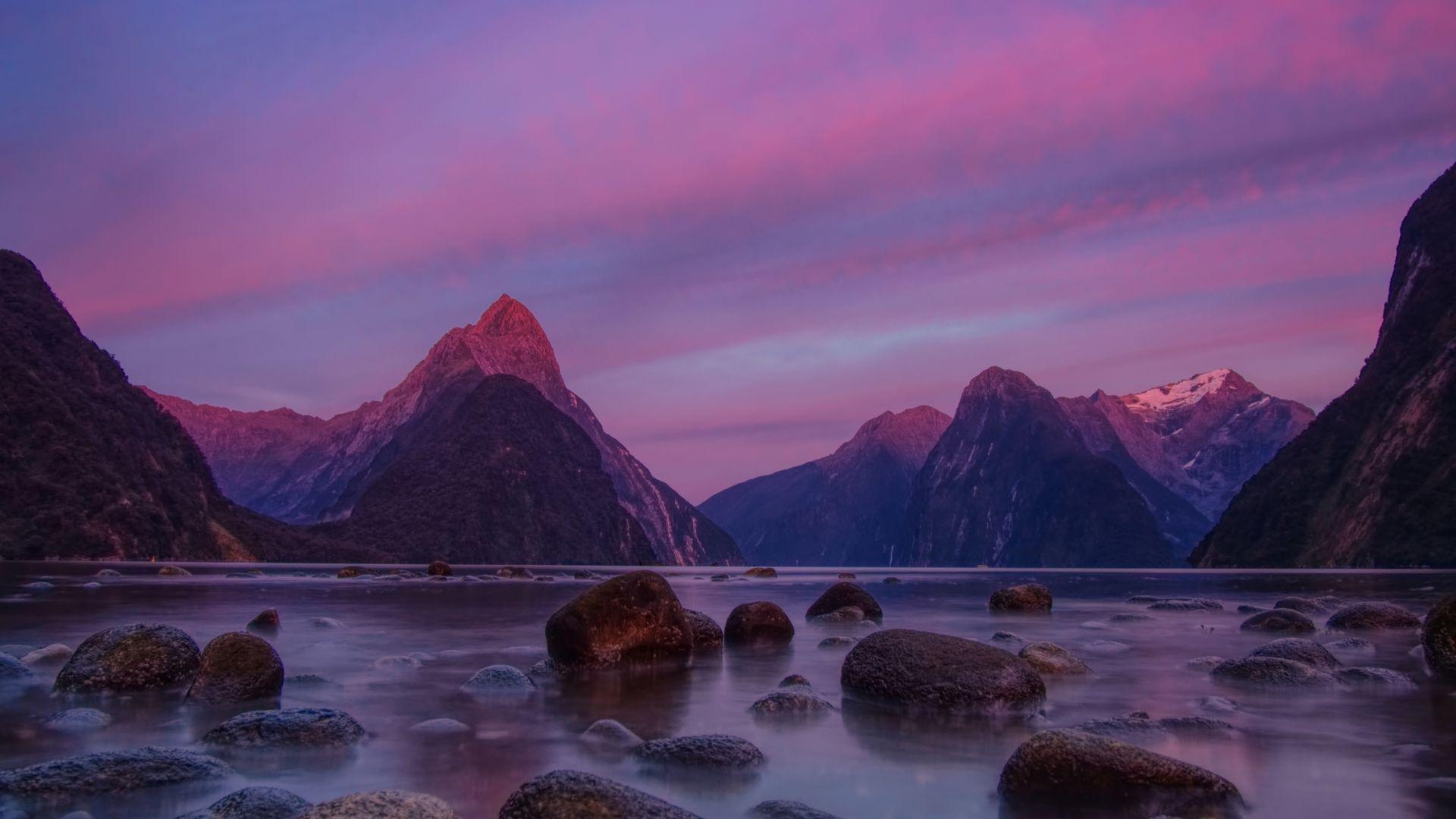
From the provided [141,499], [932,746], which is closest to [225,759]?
[932,746]

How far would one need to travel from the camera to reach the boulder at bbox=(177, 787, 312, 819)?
7375mm

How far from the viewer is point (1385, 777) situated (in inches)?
375

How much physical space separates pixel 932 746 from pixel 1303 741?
4.49 m

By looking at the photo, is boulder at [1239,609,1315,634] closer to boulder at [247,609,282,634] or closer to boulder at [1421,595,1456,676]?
boulder at [1421,595,1456,676]

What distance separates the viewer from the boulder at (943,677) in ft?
44.4

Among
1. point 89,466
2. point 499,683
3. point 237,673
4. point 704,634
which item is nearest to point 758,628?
point 704,634

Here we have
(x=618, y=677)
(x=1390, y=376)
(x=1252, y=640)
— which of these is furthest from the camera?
(x=1390, y=376)

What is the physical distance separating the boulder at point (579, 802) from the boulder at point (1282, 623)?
81.1 feet

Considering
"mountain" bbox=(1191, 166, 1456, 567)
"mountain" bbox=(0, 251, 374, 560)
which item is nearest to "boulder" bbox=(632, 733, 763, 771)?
"mountain" bbox=(0, 251, 374, 560)

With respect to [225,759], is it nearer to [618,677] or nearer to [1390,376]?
[618,677]

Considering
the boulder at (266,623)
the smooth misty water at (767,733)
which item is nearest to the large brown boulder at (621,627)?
the smooth misty water at (767,733)

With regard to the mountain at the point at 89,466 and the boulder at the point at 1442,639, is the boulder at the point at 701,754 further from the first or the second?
the mountain at the point at 89,466

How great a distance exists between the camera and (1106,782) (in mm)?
8680

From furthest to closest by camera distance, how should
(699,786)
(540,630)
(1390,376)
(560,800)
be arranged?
(1390,376) < (540,630) < (699,786) < (560,800)
